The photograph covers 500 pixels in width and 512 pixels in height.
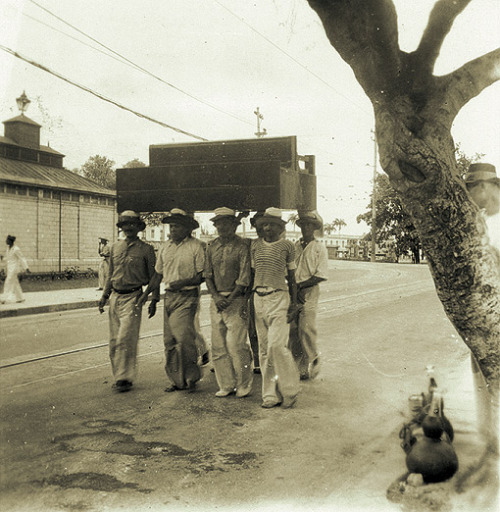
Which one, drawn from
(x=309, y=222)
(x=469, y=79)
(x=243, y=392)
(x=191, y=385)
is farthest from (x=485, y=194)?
(x=191, y=385)

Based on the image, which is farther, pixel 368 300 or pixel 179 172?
pixel 368 300

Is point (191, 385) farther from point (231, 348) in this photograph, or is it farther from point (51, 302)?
point (51, 302)

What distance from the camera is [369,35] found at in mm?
3666

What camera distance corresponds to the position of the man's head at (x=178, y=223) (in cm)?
592

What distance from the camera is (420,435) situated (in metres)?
3.85

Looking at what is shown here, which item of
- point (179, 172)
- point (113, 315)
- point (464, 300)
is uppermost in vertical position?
point (179, 172)

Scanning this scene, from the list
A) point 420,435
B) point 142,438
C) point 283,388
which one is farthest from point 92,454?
point 420,435

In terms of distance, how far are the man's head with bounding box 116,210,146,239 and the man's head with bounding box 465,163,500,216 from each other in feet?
11.8

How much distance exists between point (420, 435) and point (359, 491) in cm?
70

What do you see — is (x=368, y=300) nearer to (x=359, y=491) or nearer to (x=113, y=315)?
(x=113, y=315)

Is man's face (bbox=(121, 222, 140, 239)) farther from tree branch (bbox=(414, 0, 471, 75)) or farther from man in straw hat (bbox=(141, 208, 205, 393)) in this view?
tree branch (bbox=(414, 0, 471, 75))

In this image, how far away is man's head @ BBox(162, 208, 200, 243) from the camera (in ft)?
19.4

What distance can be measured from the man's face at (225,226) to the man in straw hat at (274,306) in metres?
0.28

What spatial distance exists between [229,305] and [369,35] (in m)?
2.97
